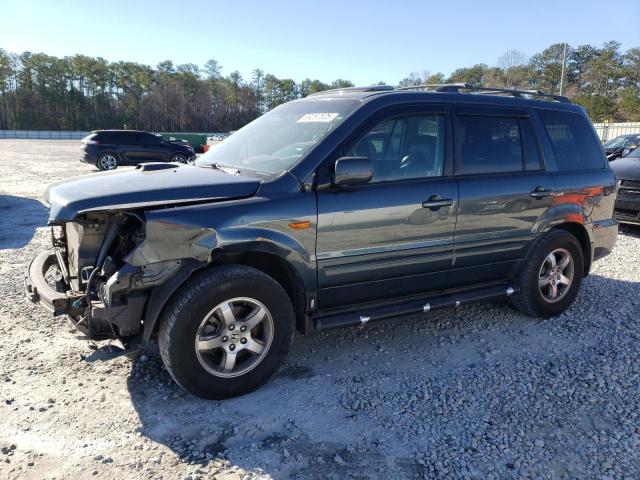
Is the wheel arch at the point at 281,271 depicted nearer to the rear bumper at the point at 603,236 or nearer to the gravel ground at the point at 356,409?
the gravel ground at the point at 356,409

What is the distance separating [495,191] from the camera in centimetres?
423

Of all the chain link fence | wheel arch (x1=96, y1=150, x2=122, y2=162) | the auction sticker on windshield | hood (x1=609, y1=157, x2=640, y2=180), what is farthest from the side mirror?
the chain link fence

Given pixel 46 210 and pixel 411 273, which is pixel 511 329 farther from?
pixel 46 210

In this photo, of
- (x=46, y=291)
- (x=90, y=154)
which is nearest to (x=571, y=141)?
(x=46, y=291)

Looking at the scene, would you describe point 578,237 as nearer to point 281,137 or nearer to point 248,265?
point 281,137

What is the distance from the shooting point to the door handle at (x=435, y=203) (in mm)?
3836

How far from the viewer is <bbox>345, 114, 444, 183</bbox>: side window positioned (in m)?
3.72

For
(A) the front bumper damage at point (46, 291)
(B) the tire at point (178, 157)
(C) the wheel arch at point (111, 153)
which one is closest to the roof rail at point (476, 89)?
(A) the front bumper damage at point (46, 291)

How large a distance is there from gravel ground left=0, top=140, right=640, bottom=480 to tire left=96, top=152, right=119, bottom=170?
15689 mm

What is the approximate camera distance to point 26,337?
13.5ft

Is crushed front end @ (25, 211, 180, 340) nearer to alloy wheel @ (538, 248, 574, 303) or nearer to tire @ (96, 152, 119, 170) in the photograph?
alloy wheel @ (538, 248, 574, 303)

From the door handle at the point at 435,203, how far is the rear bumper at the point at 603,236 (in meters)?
2.15

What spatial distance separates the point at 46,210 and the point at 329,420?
362 inches

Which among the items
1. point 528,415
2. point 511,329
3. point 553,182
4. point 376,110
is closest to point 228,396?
point 528,415
